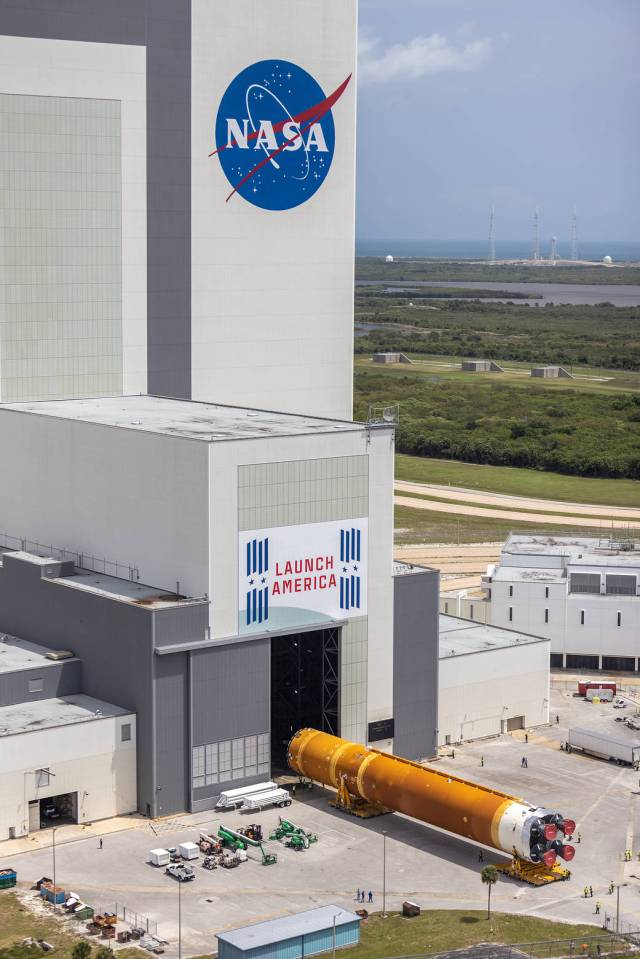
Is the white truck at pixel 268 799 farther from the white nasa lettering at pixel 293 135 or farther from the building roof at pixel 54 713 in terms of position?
the white nasa lettering at pixel 293 135

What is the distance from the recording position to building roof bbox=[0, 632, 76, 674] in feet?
271

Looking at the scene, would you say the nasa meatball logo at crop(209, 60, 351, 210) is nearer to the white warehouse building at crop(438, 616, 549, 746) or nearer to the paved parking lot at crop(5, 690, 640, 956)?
the white warehouse building at crop(438, 616, 549, 746)

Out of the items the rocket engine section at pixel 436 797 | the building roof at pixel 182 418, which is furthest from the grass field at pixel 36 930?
the building roof at pixel 182 418

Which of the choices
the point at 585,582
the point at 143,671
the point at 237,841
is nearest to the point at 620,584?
the point at 585,582

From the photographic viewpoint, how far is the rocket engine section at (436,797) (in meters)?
70.4

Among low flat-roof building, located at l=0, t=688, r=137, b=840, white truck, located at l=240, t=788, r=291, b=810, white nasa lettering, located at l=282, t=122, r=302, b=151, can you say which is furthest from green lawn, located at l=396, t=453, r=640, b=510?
low flat-roof building, located at l=0, t=688, r=137, b=840

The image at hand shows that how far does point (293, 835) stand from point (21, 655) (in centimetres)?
1963

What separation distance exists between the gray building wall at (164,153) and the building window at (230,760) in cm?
3037

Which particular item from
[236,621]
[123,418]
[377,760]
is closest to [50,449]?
[123,418]

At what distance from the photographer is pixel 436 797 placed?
75062mm

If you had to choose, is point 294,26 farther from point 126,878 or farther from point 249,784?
point 126,878

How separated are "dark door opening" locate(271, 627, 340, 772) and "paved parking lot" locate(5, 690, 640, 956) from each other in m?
5.36

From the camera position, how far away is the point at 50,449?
91.9 m

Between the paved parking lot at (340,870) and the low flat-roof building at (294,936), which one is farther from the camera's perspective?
the paved parking lot at (340,870)
